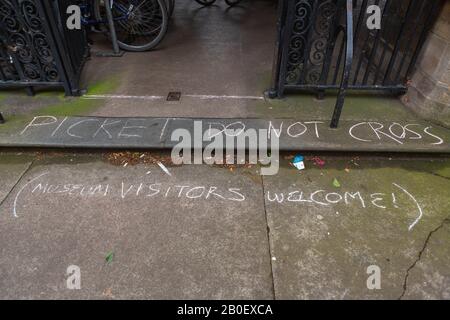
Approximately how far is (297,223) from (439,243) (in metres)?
1.01

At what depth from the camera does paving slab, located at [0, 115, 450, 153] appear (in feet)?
9.73

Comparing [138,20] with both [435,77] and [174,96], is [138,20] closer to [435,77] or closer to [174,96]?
[174,96]

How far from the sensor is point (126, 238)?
2258 mm

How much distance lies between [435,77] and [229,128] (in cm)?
217

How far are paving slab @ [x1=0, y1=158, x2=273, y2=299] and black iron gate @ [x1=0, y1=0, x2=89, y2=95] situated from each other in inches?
48.4

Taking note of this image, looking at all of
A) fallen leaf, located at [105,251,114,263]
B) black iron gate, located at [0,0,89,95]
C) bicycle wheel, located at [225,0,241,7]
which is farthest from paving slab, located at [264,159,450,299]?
bicycle wheel, located at [225,0,241,7]

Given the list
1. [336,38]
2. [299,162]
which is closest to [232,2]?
[336,38]

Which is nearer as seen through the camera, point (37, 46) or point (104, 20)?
point (37, 46)

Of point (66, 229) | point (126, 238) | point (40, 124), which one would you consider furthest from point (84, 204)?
point (40, 124)

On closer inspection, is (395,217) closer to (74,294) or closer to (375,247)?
(375,247)

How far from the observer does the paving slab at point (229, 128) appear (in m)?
2.97

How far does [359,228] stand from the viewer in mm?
2320

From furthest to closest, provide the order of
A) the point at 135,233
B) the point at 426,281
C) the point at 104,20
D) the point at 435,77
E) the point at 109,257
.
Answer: the point at 104,20 < the point at 435,77 < the point at 135,233 < the point at 109,257 < the point at 426,281

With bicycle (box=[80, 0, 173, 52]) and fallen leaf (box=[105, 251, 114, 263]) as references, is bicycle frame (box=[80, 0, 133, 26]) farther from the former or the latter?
fallen leaf (box=[105, 251, 114, 263])
